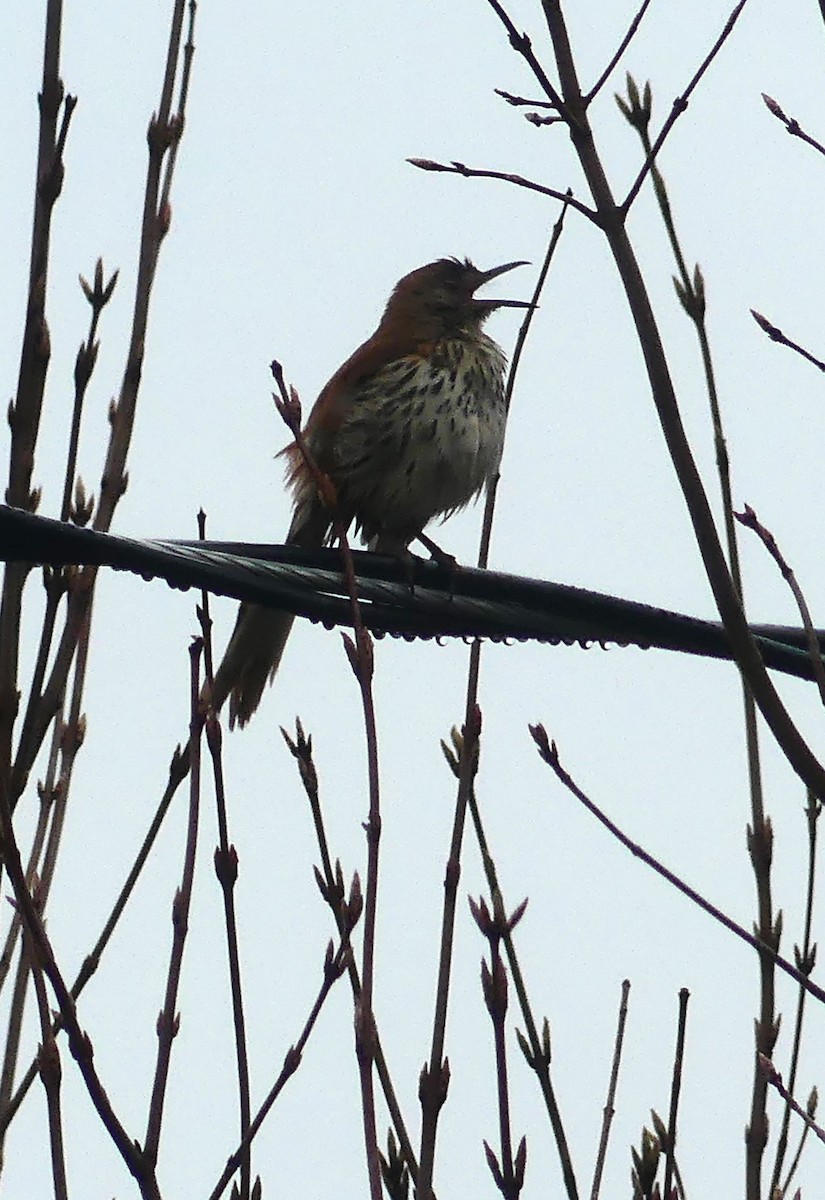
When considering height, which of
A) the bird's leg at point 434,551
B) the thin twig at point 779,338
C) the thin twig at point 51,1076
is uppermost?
the bird's leg at point 434,551

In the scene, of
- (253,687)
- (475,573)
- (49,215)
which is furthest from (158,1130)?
(253,687)

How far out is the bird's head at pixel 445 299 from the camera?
6.59 m

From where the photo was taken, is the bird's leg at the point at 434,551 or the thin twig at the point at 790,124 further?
the bird's leg at the point at 434,551

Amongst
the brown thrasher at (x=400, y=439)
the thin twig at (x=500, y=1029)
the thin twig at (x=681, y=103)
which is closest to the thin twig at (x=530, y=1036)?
the thin twig at (x=500, y=1029)

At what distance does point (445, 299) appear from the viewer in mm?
6719

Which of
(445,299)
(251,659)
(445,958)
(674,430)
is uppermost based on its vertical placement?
(445,299)

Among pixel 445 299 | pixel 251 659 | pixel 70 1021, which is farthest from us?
pixel 445 299

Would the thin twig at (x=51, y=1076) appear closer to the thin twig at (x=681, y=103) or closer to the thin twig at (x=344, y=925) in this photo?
the thin twig at (x=344, y=925)

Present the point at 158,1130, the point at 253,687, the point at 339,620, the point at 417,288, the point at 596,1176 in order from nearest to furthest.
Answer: the point at 158,1130, the point at 596,1176, the point at 339,620, the point at 253,687, the point at 417,288

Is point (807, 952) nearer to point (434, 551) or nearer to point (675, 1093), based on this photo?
point (675, 1093)

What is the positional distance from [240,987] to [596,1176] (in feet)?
2.54

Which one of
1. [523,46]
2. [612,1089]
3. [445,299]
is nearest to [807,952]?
[612,1089]

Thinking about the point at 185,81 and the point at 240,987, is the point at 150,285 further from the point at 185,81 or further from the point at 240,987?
the point at 240,987

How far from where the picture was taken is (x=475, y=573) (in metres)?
3.49
